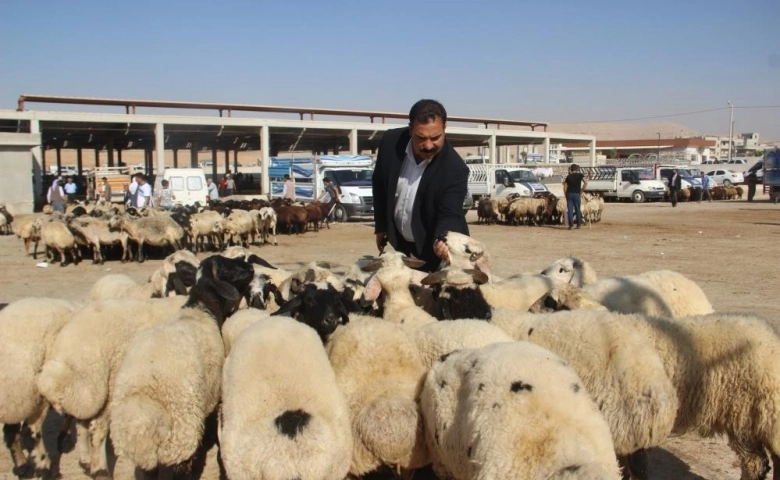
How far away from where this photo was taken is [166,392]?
400 cm

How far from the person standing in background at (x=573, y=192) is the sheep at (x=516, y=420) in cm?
1985

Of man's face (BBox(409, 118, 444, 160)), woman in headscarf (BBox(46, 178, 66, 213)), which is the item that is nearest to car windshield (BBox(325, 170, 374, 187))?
woman in headscarf (BBox(46, 178, 66, 213))

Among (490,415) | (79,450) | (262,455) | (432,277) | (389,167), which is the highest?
(389,167)

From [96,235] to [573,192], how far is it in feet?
48.5

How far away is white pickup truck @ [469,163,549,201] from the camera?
112 ft

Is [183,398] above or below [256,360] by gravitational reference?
below

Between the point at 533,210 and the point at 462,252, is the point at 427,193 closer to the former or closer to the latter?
the point at 462,252

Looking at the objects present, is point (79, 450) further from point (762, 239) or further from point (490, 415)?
point (762, 239)

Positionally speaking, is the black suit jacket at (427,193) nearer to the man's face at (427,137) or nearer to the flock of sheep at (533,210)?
the man's face at (427,137)

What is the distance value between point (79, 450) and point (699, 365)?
14.7ft

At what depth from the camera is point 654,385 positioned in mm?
4016

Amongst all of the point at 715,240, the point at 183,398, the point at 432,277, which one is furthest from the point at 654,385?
the point at 715,240

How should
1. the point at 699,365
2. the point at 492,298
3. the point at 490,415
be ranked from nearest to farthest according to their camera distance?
the point at 490,415, the point at 699,365, the point at 492,298

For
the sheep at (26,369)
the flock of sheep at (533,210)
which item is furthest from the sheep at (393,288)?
the flock of sheep at (533,210)
